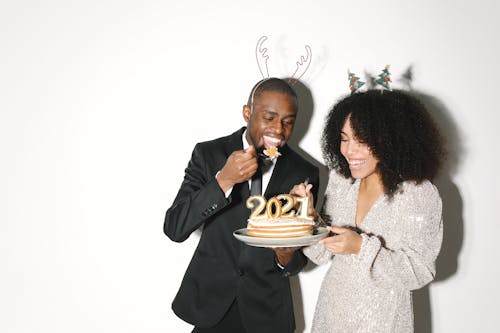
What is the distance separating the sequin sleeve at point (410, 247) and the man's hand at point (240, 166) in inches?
21.4

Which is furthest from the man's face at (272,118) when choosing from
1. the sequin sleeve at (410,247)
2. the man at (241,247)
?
the sequin sleeve at (410,247)

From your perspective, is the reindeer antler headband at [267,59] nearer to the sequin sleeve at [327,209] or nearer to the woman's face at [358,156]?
the sequin sleeve at [327,209]

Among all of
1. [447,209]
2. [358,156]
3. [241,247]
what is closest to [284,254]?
[241,247]

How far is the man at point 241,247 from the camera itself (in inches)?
91.5

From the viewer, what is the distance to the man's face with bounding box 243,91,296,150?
2312mm

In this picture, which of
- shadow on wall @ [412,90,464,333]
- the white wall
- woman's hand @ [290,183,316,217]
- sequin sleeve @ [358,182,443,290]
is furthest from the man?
shadow on wall @ [412,90,464,333]

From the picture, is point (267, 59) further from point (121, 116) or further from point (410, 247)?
point (410, 247)

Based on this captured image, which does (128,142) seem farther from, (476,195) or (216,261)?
(476,195)

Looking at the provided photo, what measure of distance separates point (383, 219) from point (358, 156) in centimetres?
29

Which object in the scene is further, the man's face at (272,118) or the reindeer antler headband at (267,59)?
the reindeer antler headband at (267,59)

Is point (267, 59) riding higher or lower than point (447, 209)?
higher

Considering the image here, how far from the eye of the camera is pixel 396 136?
2.18 meters

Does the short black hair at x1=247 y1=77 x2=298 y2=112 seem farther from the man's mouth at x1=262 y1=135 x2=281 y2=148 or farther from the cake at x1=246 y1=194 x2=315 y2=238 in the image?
the cake at x1=246 y1=194 x2=315 y2=238

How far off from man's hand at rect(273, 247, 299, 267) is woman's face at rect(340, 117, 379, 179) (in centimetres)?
44
